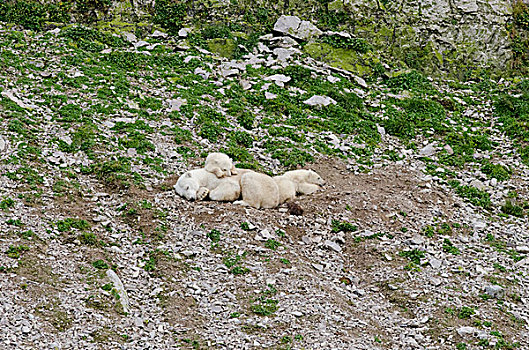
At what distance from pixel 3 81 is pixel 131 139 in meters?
5.88

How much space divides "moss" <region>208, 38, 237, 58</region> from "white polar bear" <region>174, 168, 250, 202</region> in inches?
453

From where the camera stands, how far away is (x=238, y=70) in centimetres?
2353

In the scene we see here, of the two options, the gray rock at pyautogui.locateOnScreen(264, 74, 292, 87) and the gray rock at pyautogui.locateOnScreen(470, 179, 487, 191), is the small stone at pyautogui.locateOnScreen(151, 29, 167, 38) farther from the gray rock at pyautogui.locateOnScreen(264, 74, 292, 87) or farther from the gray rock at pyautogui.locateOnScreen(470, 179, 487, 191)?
the gray rock at pyautogui.locateOnScreen(470, 179, 487, 191)

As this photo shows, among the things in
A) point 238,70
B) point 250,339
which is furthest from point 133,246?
A: point 238,70

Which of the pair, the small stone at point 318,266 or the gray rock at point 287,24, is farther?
the gray rock at point 287,24

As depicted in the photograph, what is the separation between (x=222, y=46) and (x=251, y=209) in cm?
1320

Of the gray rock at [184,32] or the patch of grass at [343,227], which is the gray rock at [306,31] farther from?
the patch of grass at [343,227]

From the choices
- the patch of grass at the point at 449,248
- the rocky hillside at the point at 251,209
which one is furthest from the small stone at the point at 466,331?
the patch of grass at the point at 449,248

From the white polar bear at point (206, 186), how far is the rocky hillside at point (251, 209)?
342 mm

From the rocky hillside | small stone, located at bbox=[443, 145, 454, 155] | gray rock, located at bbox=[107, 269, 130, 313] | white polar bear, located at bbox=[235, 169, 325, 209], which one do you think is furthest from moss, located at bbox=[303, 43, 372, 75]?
gray rock, located at bbox=[107, 269, 130, 313]

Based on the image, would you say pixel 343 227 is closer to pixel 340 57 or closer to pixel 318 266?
pixel 318 266

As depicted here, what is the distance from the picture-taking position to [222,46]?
25.3 meters

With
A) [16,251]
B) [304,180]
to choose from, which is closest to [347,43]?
[304,180]

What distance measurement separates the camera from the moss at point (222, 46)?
25.0 m
